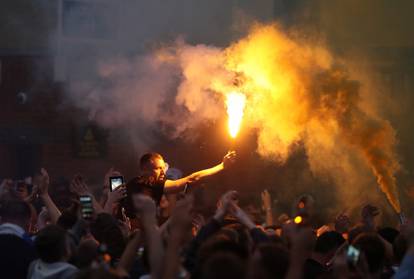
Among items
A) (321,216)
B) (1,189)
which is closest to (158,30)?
(321,216)

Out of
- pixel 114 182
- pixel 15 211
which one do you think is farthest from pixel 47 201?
pixel 114 182

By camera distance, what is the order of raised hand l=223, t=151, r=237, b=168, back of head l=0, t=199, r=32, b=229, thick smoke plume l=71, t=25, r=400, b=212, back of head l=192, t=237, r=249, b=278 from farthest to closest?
thick smoke plume l=71, t=25, r=400, b=212 < raised hand l=223, t=151, r=237, b=168 < back of head l=0, t=199, r=32, b=229 < back of head l=192, t=237, r=249, b=278

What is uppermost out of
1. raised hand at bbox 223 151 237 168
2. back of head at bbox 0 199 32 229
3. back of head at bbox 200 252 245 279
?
raised hand at bbox 223 151 237 168

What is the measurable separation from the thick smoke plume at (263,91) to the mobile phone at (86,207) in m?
3.47

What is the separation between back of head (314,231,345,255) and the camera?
6.11m

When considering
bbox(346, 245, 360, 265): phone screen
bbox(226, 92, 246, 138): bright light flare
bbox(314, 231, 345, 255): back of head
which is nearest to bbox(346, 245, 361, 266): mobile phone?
bbox(346, 245, 360, 265): phone screen

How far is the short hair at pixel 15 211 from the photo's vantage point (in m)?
6.26

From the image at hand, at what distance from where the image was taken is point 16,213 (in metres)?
6.27

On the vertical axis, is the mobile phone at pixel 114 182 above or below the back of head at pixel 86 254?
above

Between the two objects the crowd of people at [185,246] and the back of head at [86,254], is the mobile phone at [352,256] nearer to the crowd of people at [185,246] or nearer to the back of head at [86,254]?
the crowd of people at [185,246]

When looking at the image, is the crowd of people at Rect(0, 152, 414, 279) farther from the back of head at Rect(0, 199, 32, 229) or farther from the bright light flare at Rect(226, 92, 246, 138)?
the bright light flare at Rect(226, 92, 246, 138)

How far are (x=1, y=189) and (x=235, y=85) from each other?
3.26 metres

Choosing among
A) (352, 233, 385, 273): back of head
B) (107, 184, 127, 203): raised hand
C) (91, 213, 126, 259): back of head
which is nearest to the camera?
(352, 233, 385, 273): back of head

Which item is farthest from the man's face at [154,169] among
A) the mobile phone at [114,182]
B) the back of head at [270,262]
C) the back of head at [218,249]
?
the back of head at [270,262]
